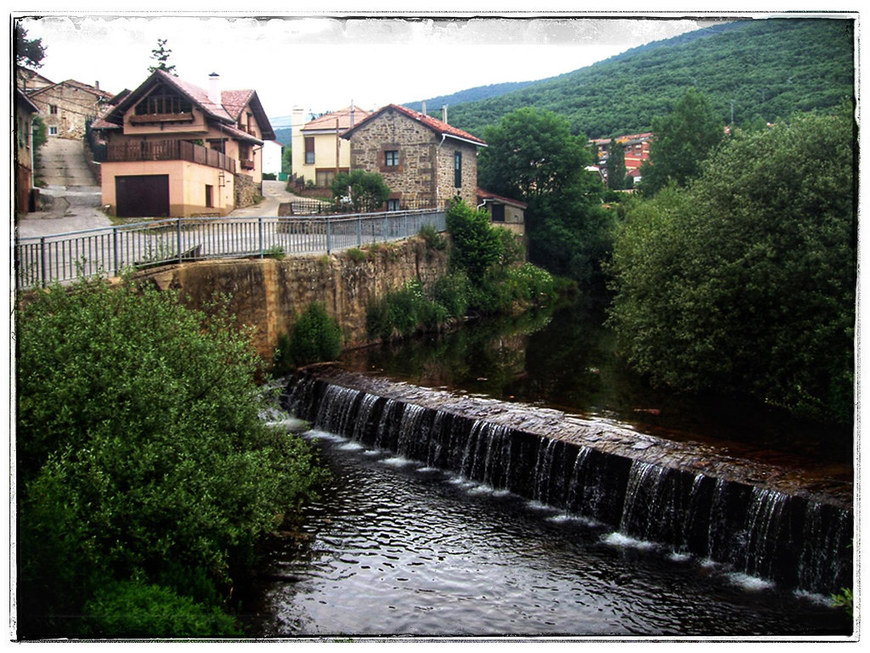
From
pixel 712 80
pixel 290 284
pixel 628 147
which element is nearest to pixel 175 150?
pixel 290 284

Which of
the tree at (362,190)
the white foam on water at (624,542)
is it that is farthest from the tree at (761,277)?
the tree at (362,190)

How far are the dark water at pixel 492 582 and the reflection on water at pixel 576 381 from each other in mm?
2354

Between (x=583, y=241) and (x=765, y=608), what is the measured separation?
31932mm

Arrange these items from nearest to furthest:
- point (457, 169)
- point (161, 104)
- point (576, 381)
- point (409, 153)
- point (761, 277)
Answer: point (761, 277)
point (576, 381)
point (161, 104)
point (409, 153)
point (457, 169)

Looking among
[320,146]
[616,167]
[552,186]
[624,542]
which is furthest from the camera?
[616,167]

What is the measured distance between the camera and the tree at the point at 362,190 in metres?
32.8

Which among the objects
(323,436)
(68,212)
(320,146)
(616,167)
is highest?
(616,167)

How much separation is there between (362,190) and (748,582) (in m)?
26.0

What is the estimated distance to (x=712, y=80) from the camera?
2852 cm

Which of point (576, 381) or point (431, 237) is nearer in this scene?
point (576, 381)

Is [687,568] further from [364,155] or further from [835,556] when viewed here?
[364,155]

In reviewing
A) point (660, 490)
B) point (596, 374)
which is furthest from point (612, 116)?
point (660, 490)

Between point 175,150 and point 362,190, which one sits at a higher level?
point 175,150

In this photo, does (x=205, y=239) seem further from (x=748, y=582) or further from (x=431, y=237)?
(x=748, y=582)
